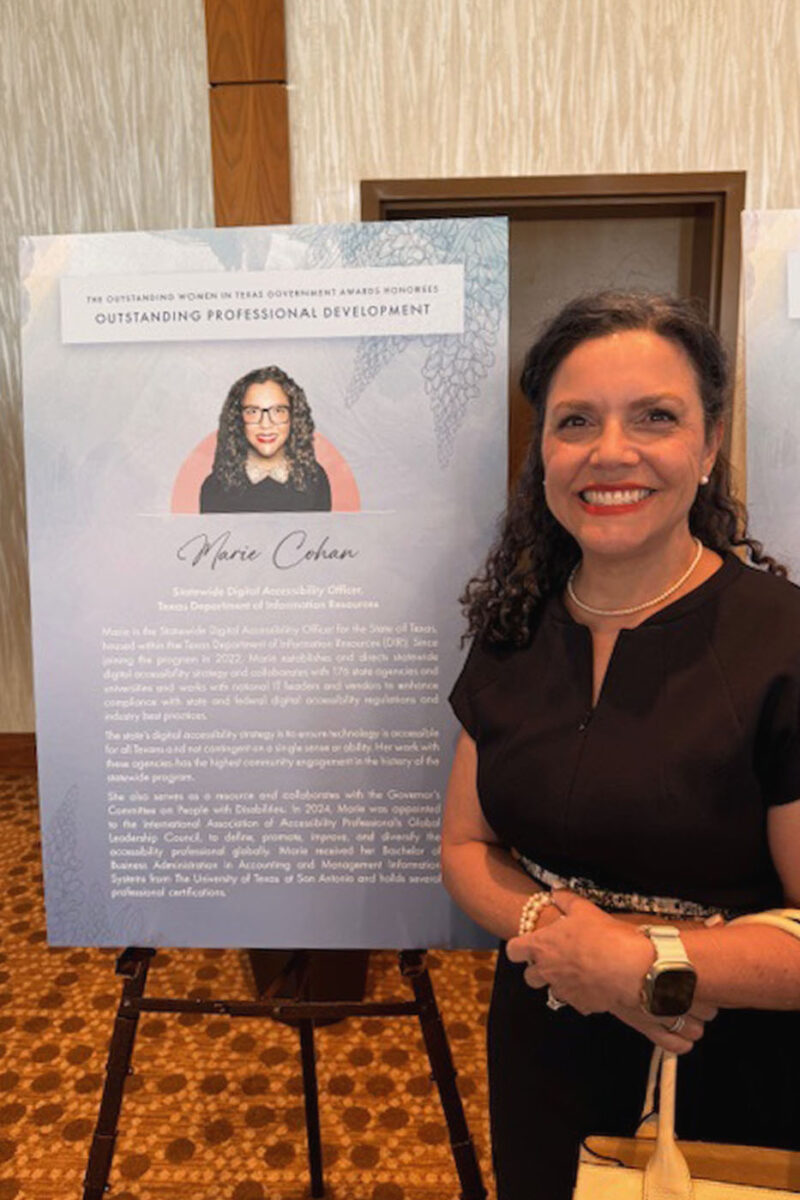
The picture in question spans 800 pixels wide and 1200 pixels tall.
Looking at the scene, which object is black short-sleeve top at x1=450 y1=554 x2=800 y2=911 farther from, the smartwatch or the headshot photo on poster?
the headshot photo on poster

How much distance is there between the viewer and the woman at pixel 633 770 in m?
0.91

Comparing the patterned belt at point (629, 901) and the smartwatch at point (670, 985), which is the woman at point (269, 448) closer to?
the patterned belt at point (629, 901)

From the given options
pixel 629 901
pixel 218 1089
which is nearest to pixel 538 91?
pixel 629 901

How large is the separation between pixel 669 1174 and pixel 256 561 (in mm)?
993

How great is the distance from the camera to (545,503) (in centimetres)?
121

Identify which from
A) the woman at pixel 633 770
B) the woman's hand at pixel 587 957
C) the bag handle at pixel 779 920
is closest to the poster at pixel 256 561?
the woman at pixel 633 770

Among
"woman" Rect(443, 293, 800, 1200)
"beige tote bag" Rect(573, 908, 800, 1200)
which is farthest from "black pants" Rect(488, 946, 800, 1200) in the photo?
"beige tote bag" Rect(573, 908, 800, 1200)

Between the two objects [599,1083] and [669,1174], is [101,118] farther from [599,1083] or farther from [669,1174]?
[669,1174]

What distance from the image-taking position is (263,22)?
2277mm

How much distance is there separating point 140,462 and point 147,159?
9.60 feet

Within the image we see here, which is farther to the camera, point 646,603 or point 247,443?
point 247,443

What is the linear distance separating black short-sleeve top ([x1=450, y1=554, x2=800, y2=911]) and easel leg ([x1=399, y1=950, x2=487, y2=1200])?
0.48 metres

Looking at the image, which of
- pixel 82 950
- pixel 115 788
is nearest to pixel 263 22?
pixel 115 788

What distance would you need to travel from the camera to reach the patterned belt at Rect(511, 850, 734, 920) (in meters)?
0.99
